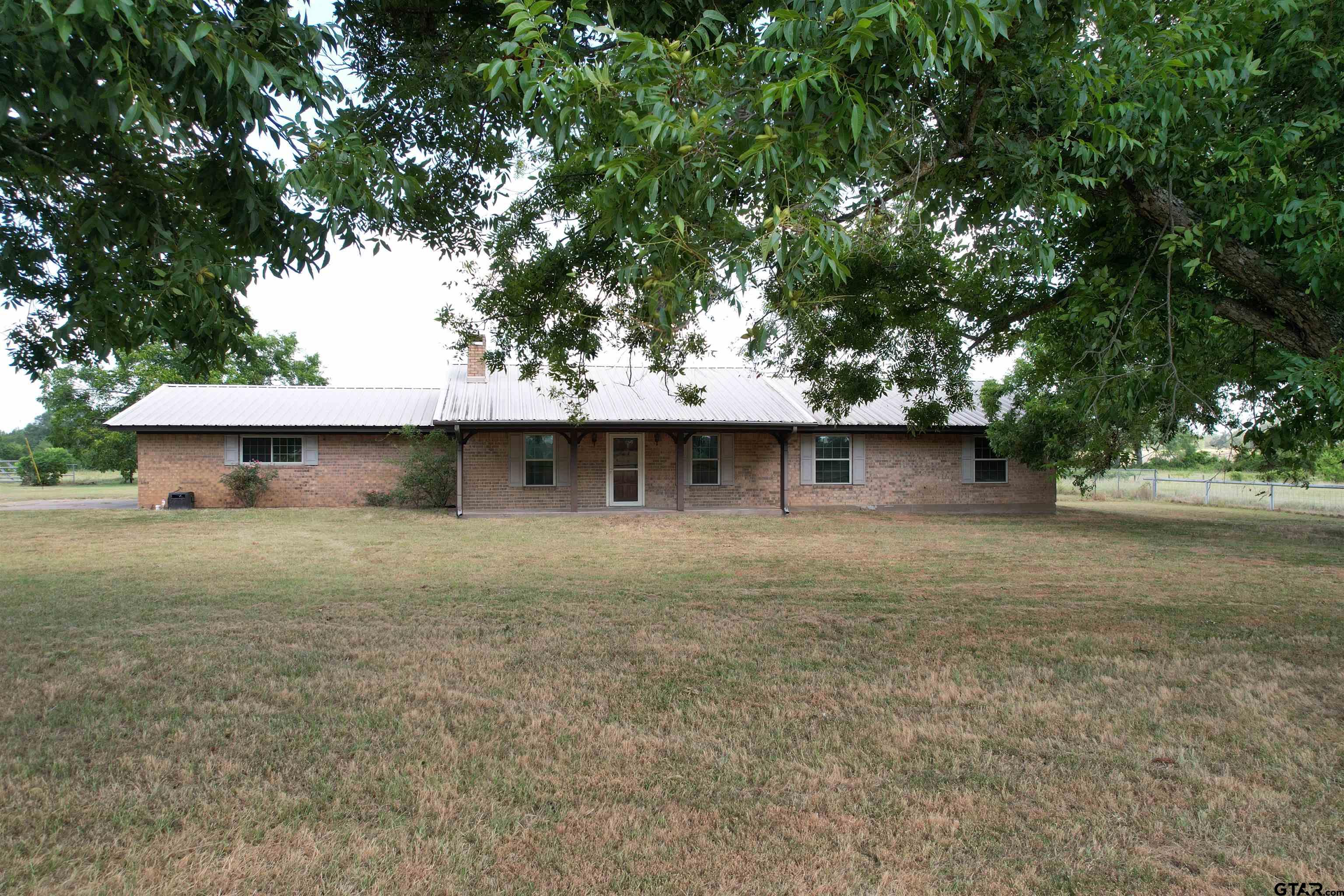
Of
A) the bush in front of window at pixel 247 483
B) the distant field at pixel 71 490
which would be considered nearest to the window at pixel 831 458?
the bush in front of window at pixel 247 483

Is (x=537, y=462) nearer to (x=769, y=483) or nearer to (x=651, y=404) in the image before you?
(x=651, y=404)

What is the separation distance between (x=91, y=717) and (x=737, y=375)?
1940 cm

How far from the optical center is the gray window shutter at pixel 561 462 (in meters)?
19.3

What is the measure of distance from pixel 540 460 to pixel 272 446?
7.13m

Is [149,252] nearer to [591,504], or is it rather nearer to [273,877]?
[273,877]

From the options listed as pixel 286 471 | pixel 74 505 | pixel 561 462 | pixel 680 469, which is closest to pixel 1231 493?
pixel 680 469

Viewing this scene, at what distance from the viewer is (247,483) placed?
19.6 metres

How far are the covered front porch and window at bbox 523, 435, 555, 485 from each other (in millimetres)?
15

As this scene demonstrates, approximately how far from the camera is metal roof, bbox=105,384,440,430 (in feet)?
64.6

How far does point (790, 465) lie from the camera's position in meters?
20.3

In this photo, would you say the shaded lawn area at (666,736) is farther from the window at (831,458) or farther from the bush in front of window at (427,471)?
the window at (831,458)

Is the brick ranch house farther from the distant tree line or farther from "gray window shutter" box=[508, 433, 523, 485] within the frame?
the distant tree line

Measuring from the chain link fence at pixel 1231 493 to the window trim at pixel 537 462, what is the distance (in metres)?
13.7

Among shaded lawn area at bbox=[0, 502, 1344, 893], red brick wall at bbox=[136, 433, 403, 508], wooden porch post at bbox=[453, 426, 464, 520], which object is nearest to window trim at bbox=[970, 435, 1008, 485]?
shaded lawn area at bbox=[0, 502, 1344, 893]
